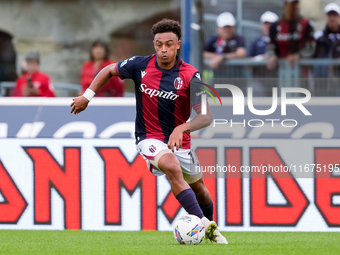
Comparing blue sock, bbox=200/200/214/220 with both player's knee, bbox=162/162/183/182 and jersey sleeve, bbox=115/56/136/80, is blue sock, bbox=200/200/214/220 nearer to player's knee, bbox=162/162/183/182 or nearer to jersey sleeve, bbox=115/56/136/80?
player's knee, bbox=162/162/183/182

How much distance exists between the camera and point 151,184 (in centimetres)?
669

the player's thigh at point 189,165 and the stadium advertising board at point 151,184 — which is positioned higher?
the player's thigh at point 189,165

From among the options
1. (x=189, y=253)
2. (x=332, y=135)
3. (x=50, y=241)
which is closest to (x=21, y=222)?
(x=50, y=241)

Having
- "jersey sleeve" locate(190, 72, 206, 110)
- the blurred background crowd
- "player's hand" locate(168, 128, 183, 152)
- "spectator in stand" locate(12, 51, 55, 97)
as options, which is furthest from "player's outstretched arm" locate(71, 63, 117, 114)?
"spectator in stand" locate(12, 51, 55, 97)

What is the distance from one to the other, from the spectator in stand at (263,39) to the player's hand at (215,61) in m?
0.40

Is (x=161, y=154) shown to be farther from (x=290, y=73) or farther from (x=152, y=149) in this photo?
(x=290, y=73)

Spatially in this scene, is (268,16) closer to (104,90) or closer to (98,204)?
(104,90)

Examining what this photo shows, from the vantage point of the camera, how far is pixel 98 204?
263 inches

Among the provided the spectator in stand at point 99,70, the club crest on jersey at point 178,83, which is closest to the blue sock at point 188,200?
the club crest on jersey at point 178,83

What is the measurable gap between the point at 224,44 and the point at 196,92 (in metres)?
3.08

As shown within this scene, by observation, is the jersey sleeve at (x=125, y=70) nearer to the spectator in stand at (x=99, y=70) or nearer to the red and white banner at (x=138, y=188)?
the red and white banner at (x=138, y=188)

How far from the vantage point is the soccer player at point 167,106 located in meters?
4.87

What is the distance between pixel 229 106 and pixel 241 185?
887 millimetres

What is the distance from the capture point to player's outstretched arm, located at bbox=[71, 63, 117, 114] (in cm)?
495
